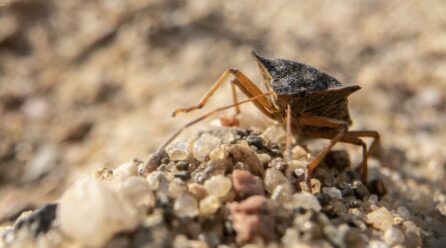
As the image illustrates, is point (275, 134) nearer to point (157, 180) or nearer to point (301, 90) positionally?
point (301, 90)

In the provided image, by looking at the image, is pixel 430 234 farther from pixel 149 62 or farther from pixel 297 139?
pixel 149 62

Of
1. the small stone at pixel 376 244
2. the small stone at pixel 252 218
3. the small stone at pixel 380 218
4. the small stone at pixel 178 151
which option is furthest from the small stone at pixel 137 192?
the small stone at pixel 380 218

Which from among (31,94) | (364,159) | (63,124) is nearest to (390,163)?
(364,159)

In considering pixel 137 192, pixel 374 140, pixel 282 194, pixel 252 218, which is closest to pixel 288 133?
pixel 282 194

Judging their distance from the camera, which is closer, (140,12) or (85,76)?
(85,76)

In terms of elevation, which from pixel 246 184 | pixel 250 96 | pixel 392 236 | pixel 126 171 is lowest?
pixel 392 236

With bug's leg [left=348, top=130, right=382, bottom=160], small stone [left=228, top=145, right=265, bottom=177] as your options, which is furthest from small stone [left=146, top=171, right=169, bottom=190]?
bug's leg [left=348, top=130, right=382, bottom=160]
